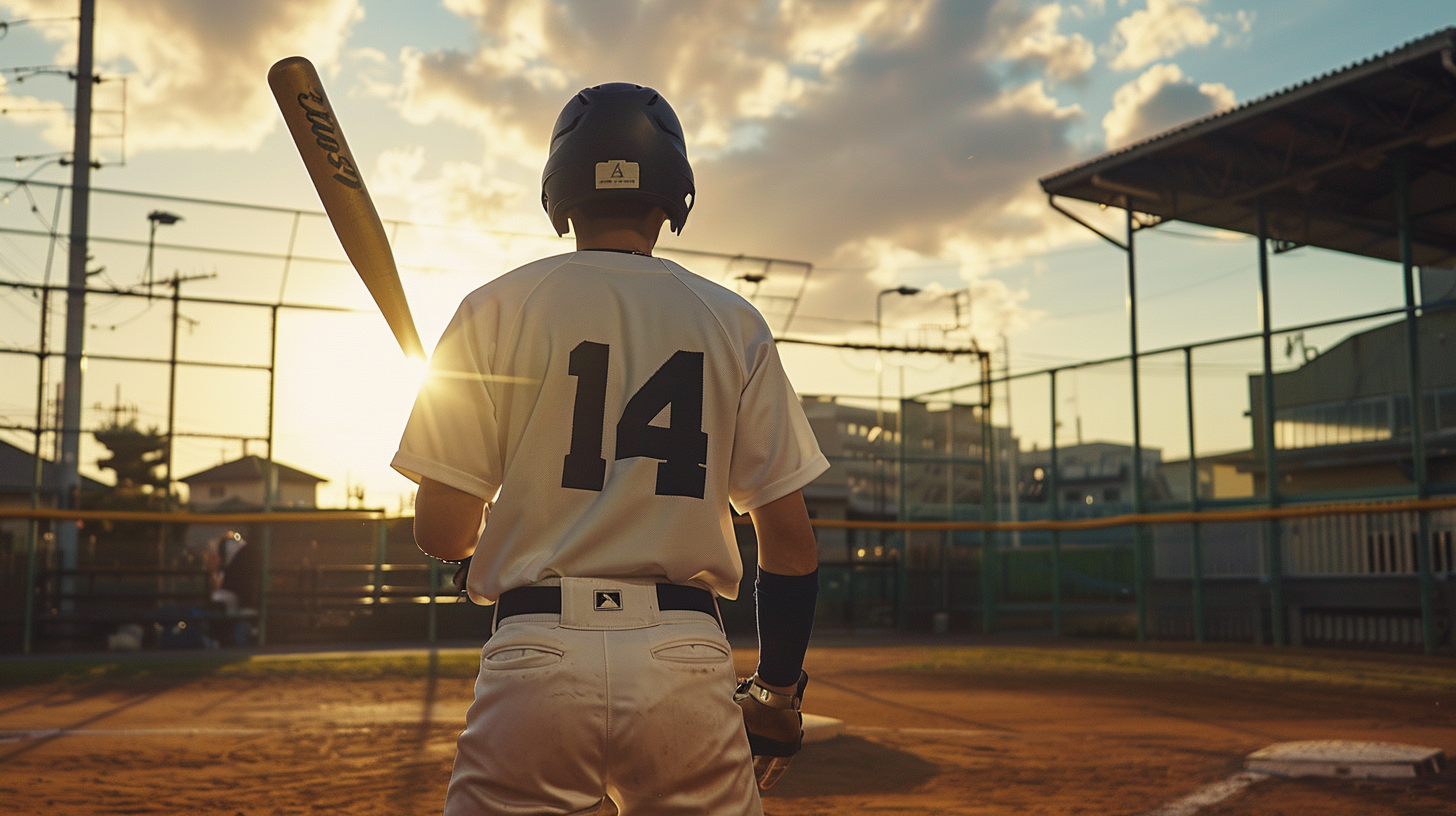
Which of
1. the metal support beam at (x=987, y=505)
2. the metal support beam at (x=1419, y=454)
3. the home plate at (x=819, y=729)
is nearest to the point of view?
the home plate at (x=819, y=729)

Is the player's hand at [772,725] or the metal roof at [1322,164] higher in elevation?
the metal roof at [1322,164]

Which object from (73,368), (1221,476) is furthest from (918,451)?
(73,368)

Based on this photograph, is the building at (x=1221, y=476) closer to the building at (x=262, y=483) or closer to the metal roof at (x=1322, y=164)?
the metal roof at (x=1322, y=164)

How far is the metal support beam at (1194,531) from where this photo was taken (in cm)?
1504

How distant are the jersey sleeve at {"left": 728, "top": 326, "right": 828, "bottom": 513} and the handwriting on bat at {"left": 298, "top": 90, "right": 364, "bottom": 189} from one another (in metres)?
1.11

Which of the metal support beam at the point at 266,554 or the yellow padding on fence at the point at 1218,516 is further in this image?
the metal support beam at the point at 266,554

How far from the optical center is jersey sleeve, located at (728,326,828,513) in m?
1.90

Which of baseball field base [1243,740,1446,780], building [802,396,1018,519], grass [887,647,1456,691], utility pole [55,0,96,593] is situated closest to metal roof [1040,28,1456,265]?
building [802,396,1018,519]

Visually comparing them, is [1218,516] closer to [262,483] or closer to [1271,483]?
[1271,483]

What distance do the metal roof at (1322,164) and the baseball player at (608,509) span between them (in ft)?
46.5

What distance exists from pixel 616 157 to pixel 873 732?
5703 mm

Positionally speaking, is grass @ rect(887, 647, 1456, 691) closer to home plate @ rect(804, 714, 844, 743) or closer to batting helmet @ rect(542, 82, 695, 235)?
home plate @ rect(804, 714, 844, 743)

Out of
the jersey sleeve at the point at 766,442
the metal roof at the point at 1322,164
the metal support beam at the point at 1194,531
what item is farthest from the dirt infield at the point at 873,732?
the metal roof at the point at 1322,164

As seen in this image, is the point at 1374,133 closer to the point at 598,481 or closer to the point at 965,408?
the point at 965,408
